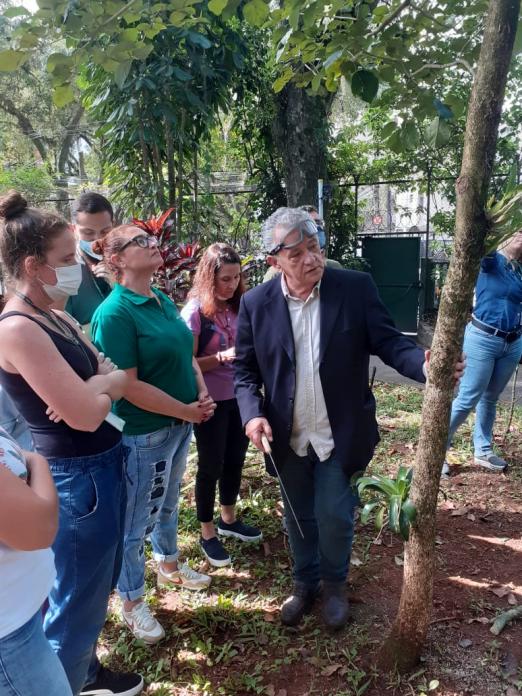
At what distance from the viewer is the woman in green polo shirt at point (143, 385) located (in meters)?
2.27

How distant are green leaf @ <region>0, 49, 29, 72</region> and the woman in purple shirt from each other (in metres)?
1.48

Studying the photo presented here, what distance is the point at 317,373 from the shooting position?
91.7 inches

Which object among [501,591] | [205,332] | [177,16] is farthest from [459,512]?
[177,16]

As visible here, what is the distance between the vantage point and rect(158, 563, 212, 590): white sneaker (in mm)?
2852

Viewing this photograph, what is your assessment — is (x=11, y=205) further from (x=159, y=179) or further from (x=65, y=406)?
(x=159, y=179)

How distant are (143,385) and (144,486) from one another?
460mm

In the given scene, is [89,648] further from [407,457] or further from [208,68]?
[208,68]

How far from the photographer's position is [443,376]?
72.3 inches

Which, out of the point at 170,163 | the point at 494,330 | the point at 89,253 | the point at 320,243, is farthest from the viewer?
the point at 170,163

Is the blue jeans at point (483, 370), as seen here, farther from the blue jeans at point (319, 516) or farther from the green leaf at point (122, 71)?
the green leaf at point (122, 71)

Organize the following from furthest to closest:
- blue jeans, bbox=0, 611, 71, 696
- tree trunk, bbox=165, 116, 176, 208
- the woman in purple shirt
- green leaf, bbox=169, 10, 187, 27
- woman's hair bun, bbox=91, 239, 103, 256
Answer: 1. tree trunk, bbox=165, 116, 176, 208
2. the woman in purple shirt
3. woman's hair bun, bbox=91, 239, 103, 256
4. green leaf, bbox=169, 10, 187, 27
5. blue jeans, bbox=0, 611, 71, 696

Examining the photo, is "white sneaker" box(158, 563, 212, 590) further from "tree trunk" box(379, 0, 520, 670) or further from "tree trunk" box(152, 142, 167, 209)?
"tree trunk" box(152, 142, 167, 209)

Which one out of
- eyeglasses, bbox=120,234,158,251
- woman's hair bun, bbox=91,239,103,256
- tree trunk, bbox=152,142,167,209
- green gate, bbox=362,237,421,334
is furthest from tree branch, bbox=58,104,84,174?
eyeglasses, bbox=120,234,158,251

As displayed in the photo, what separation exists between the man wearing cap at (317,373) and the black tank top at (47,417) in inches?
30.8
